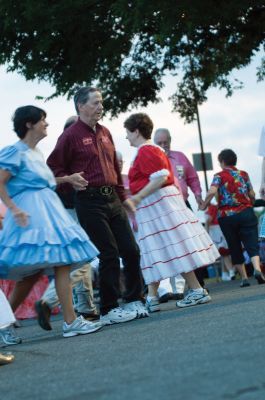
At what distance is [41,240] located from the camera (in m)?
7.79

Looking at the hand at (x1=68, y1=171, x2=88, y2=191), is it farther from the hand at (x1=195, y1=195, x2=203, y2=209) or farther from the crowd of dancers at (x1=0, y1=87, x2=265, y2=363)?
the hand at (x1=195, y1=195, x2=203, y2=209)

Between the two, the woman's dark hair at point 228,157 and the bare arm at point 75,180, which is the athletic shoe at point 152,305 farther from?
the woman's dark hair at point 228,157

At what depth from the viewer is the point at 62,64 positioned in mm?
20438

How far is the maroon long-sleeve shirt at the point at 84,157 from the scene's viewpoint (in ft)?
29.2

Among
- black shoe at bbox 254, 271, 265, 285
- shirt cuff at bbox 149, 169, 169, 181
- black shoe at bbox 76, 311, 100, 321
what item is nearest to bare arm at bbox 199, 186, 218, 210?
black shoe at bbox 254, 271, 265, 285

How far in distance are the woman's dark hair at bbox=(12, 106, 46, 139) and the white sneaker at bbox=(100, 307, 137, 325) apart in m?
1.74

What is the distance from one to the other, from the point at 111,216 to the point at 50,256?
1.28 m

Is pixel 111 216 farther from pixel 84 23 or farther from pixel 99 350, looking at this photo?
pixel 84 23

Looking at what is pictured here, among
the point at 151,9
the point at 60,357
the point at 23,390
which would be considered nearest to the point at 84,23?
the point at 151,9

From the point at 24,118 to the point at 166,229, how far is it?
7.32 ft

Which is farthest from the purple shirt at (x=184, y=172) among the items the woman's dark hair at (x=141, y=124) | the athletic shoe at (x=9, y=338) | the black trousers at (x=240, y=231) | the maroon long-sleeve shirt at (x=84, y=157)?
the athletic shoe at (x=9, y=338)

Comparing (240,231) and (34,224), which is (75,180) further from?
(240,231)

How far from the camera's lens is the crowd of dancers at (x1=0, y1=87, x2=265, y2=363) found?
7855mm

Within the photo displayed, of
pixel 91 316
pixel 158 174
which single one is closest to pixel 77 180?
pixel 158 174
